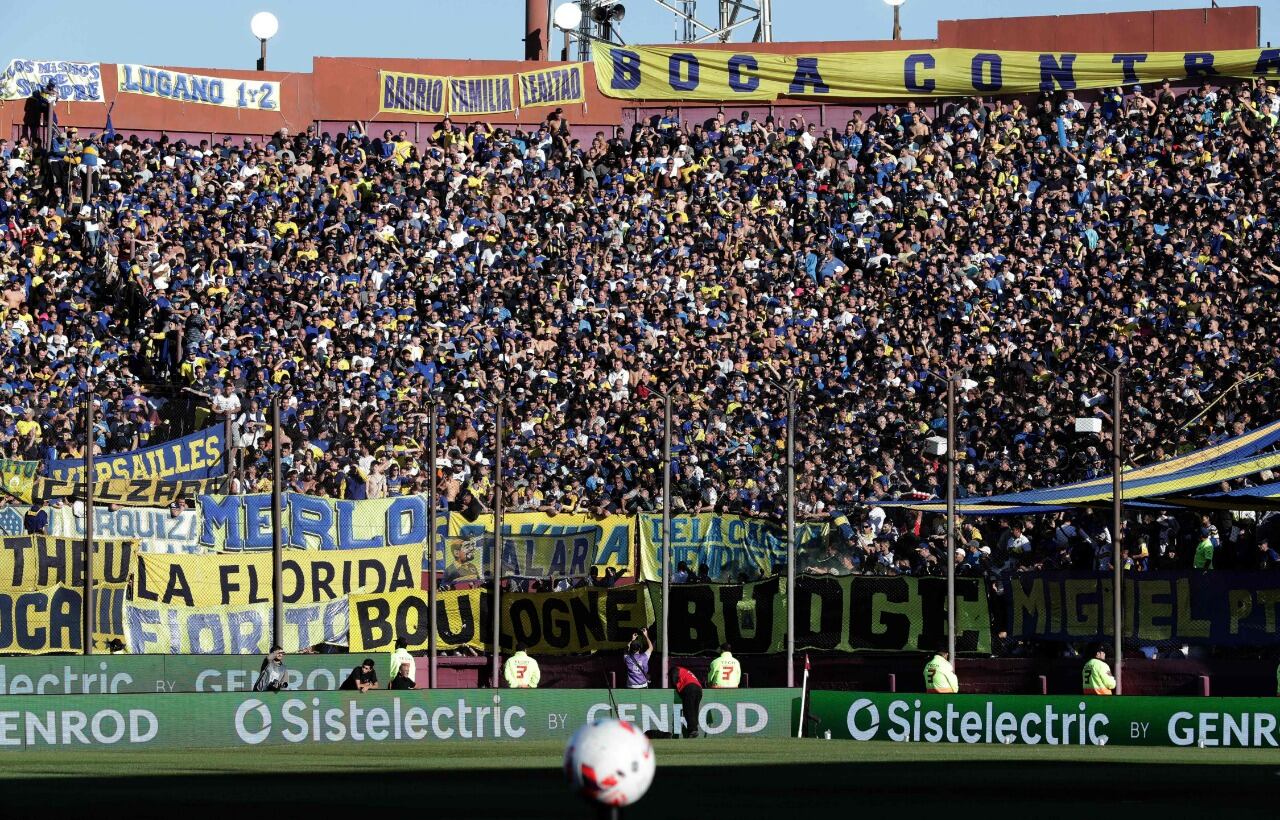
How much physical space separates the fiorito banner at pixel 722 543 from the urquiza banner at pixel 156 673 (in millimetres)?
4683

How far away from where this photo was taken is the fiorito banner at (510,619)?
3356 cm

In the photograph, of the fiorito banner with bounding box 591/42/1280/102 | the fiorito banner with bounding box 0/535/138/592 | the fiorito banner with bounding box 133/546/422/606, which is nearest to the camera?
the fiorito banner with bounding box 0/535/138/592

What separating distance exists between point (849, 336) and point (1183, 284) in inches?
260

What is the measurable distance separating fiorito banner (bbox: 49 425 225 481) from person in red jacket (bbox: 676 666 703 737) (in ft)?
32.6

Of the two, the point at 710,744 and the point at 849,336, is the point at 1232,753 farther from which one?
the point at 849,336

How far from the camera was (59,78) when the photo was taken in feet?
165

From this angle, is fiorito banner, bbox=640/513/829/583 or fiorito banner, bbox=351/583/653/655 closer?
fiorito banner, bbox=640/513/829/583

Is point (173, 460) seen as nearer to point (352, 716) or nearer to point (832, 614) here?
A: point (352, 716)

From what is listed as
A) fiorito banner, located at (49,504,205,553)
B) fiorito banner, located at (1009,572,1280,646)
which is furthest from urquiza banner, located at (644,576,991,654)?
fiorito banner, located at (49,504,205,553)

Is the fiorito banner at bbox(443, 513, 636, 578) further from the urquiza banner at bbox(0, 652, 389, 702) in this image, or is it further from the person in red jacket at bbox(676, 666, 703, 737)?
the person in red jacket at bbox(676, 666, 703, 737)

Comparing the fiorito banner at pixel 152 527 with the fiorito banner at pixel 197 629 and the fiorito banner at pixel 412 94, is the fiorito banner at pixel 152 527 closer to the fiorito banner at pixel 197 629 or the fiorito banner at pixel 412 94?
the fiorito banner at pixel 197 629

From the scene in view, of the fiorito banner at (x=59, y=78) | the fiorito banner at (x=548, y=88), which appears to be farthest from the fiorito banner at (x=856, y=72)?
the fiorito banner at (x=59, y=78)

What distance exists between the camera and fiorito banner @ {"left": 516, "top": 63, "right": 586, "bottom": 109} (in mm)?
52781

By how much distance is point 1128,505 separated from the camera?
1264 inches
